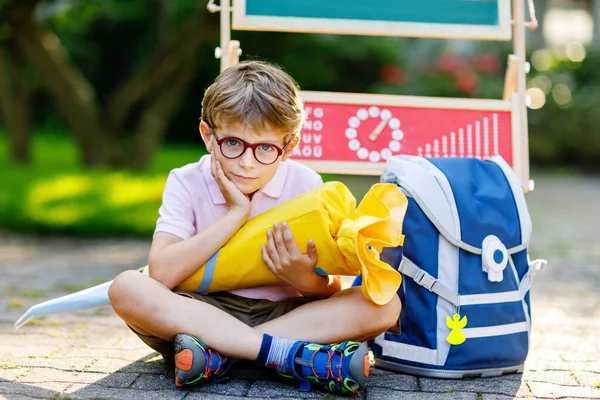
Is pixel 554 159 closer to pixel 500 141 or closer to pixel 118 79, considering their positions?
pixel 118 79

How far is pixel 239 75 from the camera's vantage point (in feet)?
6.93

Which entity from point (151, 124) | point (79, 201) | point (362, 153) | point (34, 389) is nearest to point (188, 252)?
point (34, 389)

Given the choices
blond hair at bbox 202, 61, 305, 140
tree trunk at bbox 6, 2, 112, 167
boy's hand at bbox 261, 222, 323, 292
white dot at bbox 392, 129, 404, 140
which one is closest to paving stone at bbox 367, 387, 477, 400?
boy's hand at bbox 261, 222, 323, 292

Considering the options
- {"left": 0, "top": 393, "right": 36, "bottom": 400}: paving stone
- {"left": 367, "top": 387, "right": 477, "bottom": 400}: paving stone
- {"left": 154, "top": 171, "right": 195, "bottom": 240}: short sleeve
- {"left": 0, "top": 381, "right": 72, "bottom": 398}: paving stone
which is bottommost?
{"left": 367, "top": 387, "right": 477, "bottom": 400}: paving stone

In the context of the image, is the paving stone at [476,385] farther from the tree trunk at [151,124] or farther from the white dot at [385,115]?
the tree trunk at [151,124]

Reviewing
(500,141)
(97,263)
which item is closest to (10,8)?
(97,263)

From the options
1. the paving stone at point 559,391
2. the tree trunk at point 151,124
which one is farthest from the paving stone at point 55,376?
the tree trunk at point 151,124

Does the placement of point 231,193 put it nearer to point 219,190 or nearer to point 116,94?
point 219,190

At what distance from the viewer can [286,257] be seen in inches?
78.1

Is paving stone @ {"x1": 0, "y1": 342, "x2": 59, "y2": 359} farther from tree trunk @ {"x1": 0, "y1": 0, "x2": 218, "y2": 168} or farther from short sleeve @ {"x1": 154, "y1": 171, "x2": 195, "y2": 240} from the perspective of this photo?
tree trunk @ {"x1": 0, "y1": 0, "x2": 218, "y2": 168}

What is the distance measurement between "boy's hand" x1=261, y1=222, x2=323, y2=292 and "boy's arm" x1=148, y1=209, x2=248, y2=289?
104 mm

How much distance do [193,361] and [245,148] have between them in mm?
542

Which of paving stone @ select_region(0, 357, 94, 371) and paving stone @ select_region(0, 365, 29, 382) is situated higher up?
paving stone @ select_region(0, 365, 29, 382)

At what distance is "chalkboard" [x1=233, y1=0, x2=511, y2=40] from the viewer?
2785 mm
